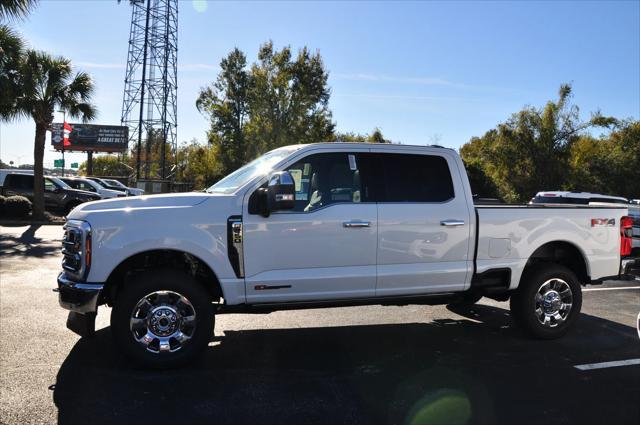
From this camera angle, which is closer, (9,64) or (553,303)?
(553,303)

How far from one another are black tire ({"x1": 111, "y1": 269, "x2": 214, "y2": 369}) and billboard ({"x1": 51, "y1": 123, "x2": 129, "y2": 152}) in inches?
2246

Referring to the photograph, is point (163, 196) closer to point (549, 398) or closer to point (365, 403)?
point (365, 403)

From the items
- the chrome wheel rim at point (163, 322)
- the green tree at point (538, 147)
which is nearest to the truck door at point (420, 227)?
the chrome wheel rim at point (163, 322)

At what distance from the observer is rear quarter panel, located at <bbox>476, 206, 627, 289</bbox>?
18.4ft

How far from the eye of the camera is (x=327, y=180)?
203 inches

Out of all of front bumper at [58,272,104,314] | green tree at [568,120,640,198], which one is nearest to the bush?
front bumper at [58,272,104,314]

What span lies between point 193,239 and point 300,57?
116 ft

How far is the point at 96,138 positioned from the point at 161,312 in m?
59.4

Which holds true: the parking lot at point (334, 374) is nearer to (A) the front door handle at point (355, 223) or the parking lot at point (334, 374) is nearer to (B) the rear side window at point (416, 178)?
(A) the front door handle at point (355, 223)

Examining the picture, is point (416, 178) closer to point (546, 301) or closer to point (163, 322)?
point (546, 301)

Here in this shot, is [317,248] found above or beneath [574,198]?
beneath

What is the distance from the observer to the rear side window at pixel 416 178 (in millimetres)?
5336

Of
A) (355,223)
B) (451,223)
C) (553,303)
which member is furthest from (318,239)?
(553,303)

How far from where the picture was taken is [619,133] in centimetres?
3741
